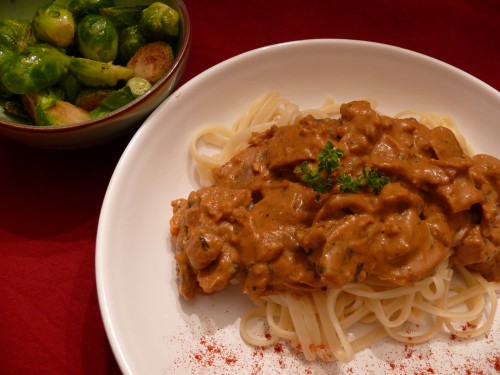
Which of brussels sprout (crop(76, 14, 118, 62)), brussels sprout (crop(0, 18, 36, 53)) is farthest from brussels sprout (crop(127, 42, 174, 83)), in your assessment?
brussels sprout (crop(0, 18, 36, 53))

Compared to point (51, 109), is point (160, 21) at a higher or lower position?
higher

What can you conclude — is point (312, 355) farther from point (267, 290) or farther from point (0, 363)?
point (0, 363)

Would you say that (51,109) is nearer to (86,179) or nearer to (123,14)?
(86,179)

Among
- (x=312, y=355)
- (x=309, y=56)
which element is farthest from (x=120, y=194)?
(x=309, y=56)

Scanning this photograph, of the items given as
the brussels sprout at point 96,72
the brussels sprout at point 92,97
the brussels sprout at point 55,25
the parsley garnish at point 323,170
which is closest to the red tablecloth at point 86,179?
the brussels sprout at point 92,97

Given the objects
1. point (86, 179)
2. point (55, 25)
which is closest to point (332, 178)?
point (86, 179)
